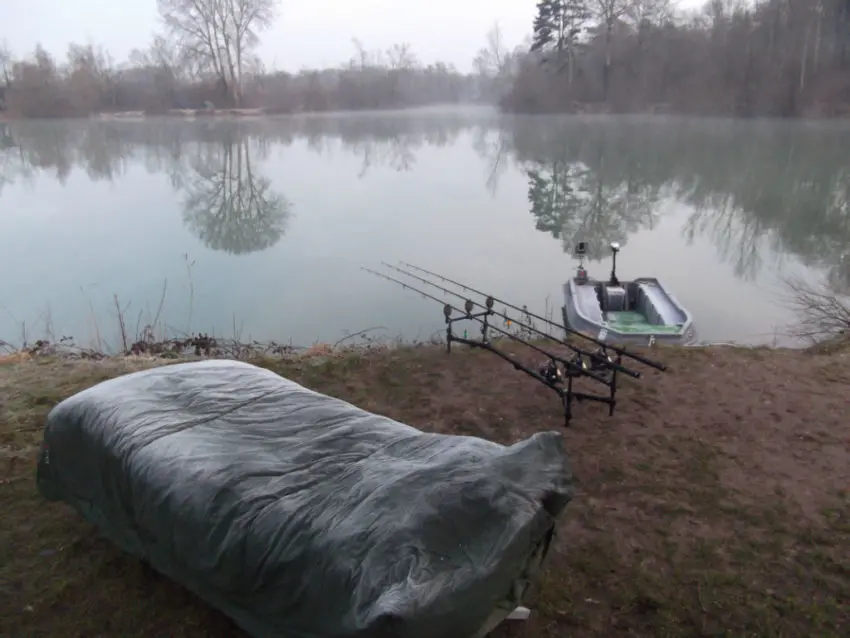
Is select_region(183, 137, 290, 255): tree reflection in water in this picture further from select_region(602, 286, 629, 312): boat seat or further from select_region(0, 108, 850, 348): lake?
select_region(602, 286, 629, 312): boat seat

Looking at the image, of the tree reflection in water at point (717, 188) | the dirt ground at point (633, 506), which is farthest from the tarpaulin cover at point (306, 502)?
the tree reflection in water at point (717, 188)

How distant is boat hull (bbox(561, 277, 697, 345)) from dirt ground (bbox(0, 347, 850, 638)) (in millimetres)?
1940

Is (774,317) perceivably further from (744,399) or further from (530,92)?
(530,92)

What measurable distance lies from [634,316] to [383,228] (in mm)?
9729

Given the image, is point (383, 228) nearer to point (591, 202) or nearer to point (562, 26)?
point (591, 202)

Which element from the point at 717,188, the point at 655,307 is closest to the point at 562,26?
the point at 717,188

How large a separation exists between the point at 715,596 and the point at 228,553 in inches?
101

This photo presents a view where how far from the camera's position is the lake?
12.4 meters

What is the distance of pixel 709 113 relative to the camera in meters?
51.2

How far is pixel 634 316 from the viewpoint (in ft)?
36.1

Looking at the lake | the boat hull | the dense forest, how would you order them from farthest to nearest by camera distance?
the dense forest < the lake < the boat hull

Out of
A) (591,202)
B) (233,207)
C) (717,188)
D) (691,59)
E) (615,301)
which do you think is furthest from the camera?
(691,59)

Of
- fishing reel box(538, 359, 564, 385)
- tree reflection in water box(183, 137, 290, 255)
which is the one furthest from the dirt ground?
tree reflection in water box(183, 137, 290, 255)

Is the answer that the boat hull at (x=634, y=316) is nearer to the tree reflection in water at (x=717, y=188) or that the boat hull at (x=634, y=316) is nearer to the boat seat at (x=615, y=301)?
the boat seat at (x=615, y=301)
